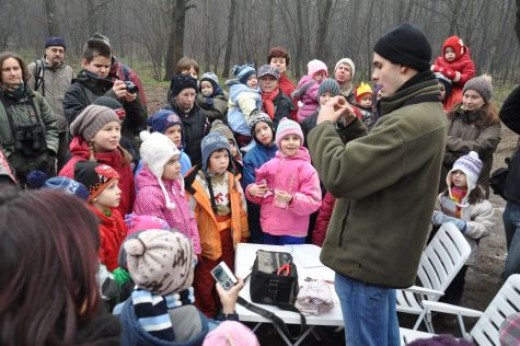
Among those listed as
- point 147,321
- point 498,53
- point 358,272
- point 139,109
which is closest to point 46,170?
point 139,109

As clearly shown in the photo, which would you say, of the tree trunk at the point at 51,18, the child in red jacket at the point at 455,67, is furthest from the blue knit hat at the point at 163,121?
the tree trunk at the point at 51,18

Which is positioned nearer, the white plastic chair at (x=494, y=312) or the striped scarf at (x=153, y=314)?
the striped scarf at (x=153, y=314)

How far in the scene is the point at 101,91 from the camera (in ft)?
12.6

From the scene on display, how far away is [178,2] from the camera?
14523 mm

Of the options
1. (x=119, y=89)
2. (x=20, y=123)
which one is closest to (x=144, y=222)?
(x=119, y=89)

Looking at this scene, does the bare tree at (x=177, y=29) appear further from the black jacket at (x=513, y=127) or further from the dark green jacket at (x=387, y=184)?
the dark green jacket at (x=387, y=184)

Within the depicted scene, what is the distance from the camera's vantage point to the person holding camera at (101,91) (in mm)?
3633

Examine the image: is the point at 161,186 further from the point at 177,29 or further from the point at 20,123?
the point at 177,29

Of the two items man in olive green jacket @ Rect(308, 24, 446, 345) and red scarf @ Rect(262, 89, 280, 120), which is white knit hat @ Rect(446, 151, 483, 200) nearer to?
man in olive green jacket @ Rect(308, 24, 446, 345)

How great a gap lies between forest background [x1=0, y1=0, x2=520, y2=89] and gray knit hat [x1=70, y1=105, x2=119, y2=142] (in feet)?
41.8

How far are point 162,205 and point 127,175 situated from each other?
1.32 feet

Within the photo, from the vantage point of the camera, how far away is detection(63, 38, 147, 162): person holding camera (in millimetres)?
3633

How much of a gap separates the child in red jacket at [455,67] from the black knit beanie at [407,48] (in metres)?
3.67

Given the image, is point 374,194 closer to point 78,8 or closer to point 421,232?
point 421,232
